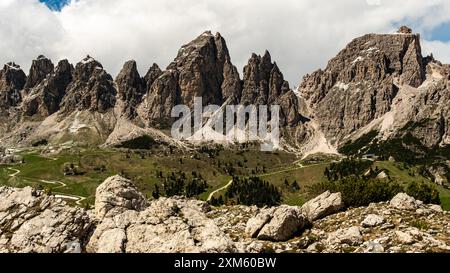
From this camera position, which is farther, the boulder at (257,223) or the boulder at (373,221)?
the boulder at (257,223)

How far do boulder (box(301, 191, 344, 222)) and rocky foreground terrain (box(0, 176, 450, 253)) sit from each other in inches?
9.0

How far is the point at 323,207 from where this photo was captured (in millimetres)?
75750

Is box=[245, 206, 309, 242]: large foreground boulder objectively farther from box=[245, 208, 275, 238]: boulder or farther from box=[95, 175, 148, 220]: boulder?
box=[95, 175, 148, 220]: boulder

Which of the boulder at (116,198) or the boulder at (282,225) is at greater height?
the boulder at (116,198)

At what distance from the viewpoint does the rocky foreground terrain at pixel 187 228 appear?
46.2 m

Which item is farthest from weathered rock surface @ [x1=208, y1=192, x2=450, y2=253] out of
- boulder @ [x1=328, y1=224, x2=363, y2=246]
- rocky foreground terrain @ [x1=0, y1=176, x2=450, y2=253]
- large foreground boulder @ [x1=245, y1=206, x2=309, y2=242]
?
large foreground boulder @ [x1=245, y1=206, x2=309, y2=242]

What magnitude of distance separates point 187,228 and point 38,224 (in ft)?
53.5

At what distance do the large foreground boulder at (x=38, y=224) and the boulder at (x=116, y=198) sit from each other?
378 inches

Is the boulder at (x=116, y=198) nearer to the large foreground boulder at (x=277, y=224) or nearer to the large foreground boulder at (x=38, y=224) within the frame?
the large foreground boulder at (x=38, y=224)

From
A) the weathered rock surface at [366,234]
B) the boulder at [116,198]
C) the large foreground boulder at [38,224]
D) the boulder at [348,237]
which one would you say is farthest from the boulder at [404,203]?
the large foreground boulder at [38,224]

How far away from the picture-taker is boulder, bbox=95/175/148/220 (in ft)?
213
